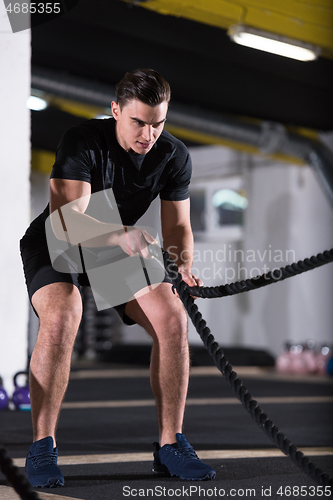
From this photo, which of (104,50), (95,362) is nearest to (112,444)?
(104,50)

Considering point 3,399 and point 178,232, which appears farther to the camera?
point 3,399

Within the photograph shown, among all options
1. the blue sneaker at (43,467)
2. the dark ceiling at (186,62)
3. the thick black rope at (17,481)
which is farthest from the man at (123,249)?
the dark ceiling at (186,62)

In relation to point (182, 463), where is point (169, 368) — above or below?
above

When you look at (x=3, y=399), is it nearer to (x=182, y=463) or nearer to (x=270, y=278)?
(x=182, y=463)

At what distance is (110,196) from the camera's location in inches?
67.3

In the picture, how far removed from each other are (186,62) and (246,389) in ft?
14.1

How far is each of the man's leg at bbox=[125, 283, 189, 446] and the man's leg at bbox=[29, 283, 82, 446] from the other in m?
0.22

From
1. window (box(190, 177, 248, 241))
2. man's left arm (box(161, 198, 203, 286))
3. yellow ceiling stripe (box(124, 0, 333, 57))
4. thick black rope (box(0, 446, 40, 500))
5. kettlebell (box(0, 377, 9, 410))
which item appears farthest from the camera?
window (box(190, 177, 248, 241))

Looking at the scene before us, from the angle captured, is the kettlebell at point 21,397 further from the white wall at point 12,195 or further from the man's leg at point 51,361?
the man's leg at point 51,361

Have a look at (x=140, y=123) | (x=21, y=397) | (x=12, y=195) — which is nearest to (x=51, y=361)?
(x=140, y=123)

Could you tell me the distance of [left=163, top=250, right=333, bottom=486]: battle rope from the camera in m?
1.24

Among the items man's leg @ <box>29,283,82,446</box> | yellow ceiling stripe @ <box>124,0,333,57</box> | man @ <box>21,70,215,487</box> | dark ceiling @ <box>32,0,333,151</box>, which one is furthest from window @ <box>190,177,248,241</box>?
man's leg @ <box>29,283,82,446</box>

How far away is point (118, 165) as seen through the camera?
1.70 m

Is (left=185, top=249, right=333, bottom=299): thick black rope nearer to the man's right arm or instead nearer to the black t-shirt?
the man's right arm
